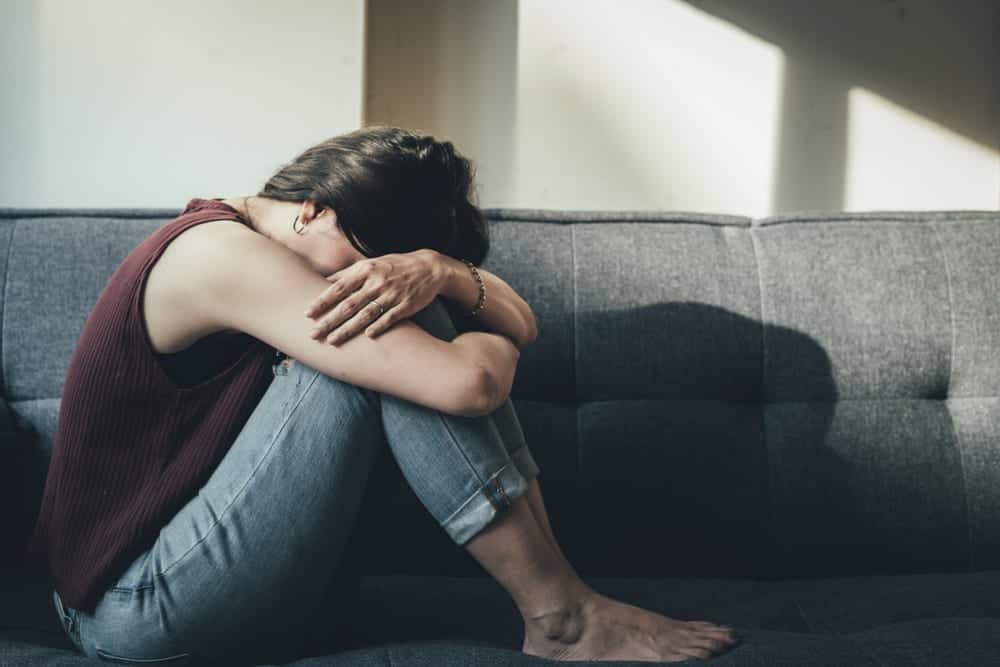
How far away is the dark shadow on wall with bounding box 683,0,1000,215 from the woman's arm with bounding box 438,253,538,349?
2.74 ft

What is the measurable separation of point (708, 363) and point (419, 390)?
607mm

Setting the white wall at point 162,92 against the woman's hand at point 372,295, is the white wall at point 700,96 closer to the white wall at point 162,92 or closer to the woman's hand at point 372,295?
the white wall at point 162,92

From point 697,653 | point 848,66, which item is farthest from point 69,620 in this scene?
point 848,66

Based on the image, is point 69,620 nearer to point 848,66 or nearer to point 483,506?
point 483,506

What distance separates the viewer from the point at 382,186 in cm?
107

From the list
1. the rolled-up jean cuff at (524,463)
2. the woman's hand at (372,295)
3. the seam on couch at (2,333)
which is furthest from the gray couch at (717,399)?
the woman's hand at (372,295)

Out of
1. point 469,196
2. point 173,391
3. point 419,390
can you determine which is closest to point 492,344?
point 419,390

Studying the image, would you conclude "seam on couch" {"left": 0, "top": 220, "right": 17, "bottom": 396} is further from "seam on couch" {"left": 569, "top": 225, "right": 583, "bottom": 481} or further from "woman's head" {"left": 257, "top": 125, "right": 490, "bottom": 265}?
"seam on couch" {"left": 569, "top": 225, "right": 583, "bottom": 481}

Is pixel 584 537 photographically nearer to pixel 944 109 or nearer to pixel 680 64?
pixel 680 64

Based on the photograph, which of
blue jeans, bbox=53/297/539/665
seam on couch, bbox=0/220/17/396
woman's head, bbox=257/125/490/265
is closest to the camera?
blue jeans, bbox=53/297/539/665

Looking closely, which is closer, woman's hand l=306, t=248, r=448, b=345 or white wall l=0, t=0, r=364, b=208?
woman's hand l=306, t=248, r=448, b=345

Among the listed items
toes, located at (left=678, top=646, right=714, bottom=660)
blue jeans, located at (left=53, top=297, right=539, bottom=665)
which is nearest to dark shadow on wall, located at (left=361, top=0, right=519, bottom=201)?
blue jeans, located at (left=53, top=297, right=539, bottom=665)

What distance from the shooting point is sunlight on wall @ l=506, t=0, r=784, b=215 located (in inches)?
72.5

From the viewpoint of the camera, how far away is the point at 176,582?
95 centimetres
